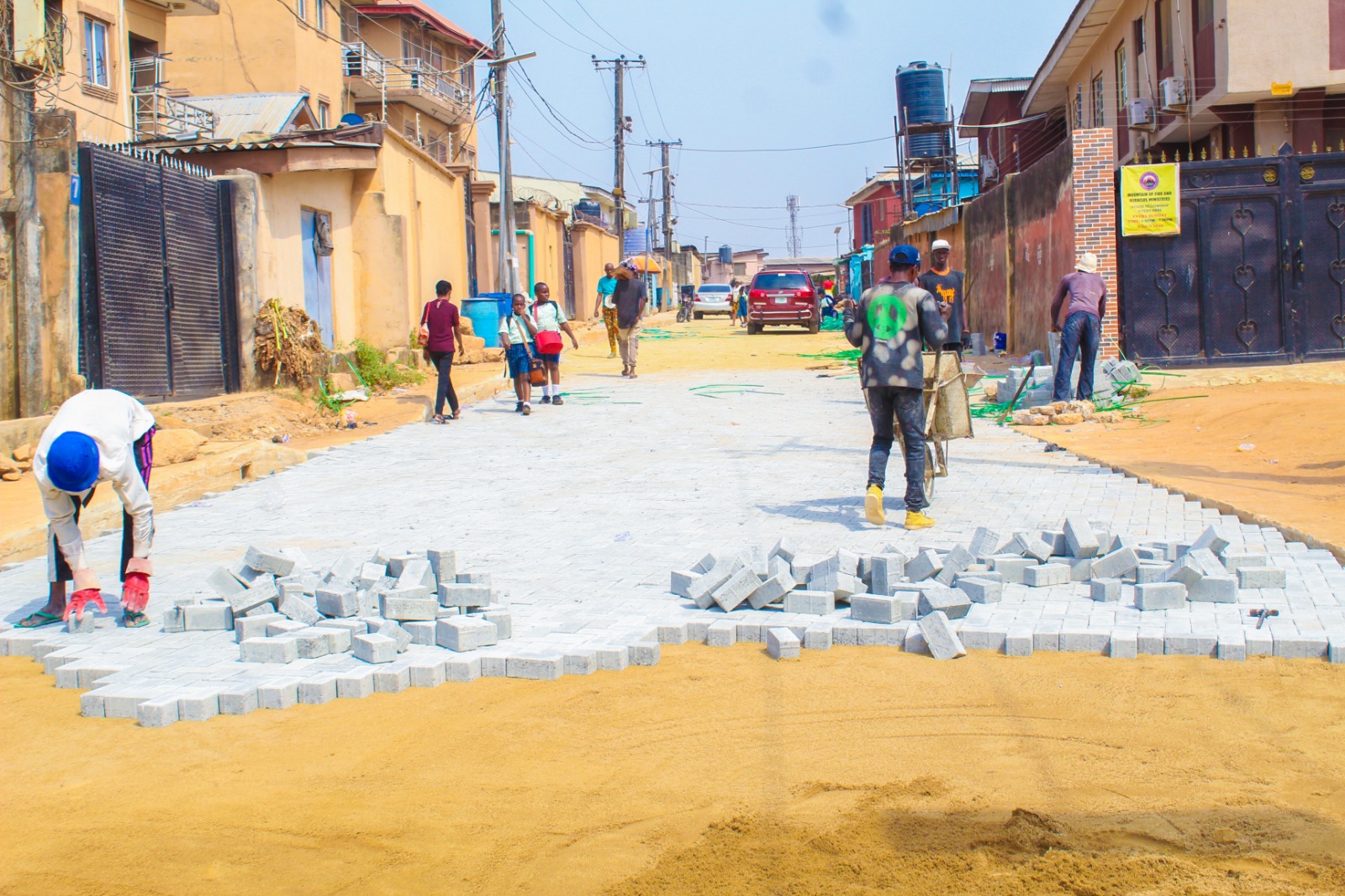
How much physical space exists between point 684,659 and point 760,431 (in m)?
7.95

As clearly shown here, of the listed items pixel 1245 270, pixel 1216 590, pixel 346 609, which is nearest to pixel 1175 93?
pixel 1245 270

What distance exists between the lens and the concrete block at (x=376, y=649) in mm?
4824

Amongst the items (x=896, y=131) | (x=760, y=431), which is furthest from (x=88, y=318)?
(x=896, y=131)

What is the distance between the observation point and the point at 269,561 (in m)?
5.75

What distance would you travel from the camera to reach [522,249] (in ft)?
117

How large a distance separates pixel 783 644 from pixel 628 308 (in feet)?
48.1

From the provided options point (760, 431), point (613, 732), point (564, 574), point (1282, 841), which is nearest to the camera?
point (1282, 841)

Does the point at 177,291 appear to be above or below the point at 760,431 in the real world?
above

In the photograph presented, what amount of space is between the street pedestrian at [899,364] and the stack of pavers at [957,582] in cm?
135

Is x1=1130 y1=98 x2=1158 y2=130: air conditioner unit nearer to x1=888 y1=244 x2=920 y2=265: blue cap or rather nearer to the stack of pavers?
x1=888 y1=244 x2=920 y2=265: blue cap

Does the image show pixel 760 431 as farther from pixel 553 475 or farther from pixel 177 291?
pixel 177 291

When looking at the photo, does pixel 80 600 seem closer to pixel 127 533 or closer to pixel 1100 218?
pixel 127 533

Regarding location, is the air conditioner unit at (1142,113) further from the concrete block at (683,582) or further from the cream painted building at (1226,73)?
the concrete block at (683,582)

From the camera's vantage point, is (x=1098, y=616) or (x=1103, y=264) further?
(x=1103, y=264)
